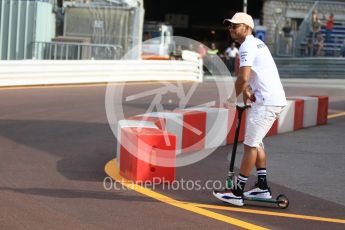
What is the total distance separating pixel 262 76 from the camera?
22.1 ft

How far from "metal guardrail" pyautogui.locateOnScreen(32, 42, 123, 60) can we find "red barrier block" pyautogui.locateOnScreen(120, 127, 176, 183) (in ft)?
60.0

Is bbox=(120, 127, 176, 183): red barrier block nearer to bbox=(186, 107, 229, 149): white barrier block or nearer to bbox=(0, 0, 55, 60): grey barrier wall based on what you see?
bbox=(186, 107, 229, 149): white barrier block

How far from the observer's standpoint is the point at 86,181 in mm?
7703

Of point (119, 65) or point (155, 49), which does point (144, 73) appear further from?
point (155, 49)

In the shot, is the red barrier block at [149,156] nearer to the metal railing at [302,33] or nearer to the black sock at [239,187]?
the black sock at [239,187]

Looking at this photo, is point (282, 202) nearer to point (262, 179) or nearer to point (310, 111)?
point (262, 179)

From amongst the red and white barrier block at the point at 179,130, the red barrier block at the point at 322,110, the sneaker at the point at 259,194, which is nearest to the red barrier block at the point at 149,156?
the red and white barrier block at the point at 179,130

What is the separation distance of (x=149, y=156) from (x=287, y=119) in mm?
5994

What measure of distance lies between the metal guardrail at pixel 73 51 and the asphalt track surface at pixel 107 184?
11872 mm

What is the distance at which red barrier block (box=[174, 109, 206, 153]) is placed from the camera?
9.96m

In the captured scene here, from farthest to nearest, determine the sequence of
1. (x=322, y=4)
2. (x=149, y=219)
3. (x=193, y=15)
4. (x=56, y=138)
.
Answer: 1. (x=193, y=15)
2. (x=322, y=4)
3. (x=56, y=138)
4. (x=149, y=219)

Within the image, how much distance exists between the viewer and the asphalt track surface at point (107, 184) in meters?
6.20

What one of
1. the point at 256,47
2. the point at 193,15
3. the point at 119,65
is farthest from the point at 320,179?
the point at 193,15

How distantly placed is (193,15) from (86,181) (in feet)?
145
